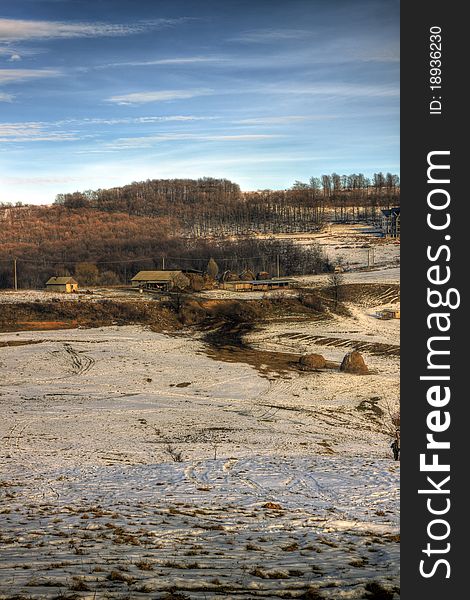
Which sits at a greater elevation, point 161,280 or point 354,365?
point 161,280

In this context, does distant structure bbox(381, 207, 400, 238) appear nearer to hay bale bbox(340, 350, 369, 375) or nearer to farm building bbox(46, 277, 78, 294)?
farm building bbox(46, 277, 78, 294)

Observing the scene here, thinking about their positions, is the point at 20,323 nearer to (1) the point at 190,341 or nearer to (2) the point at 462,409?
(1) the point at 190,341

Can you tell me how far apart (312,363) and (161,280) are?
3770 cm

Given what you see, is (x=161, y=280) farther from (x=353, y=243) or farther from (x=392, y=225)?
(x=392, y=225)

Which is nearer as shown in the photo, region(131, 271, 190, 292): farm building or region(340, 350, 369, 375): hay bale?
region(340, 350, 369, 375): hay bale

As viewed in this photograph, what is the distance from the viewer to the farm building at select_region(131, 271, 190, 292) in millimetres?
72062

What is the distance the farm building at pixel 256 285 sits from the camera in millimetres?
72875

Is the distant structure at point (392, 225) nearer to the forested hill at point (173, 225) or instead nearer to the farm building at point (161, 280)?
the forested hill at point (173, 225)

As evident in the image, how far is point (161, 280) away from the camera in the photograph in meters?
74.3

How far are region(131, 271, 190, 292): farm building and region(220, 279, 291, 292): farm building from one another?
4.95 metres

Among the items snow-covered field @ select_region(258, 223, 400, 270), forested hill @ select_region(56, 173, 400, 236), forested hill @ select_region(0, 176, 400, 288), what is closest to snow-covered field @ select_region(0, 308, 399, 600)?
snow-covered field @ select_region(258, 223, 400, 270)

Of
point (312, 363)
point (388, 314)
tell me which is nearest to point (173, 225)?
point (388, 314)

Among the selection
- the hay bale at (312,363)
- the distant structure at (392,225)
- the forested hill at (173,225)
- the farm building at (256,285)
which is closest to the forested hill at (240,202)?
the forested hill at (173,225)

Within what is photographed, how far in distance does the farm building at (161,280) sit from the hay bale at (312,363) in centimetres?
3361
